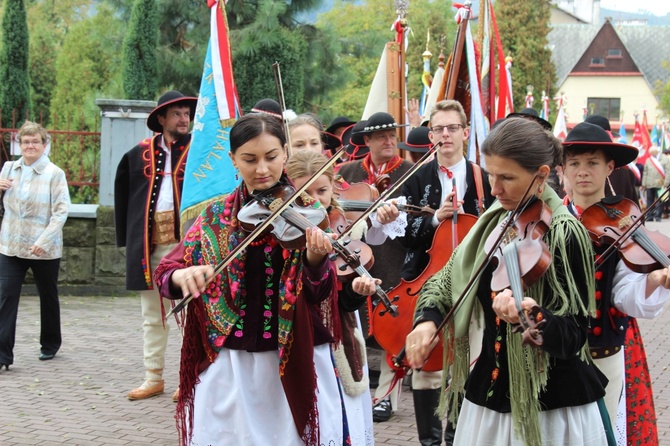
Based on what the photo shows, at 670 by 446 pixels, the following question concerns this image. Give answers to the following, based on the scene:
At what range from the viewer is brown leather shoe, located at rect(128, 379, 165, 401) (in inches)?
A: 268

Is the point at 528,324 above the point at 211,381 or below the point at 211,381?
above

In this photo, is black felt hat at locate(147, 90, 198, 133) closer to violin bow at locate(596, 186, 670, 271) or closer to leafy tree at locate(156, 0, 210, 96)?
violin bow at locate(596, 186, 670, 271)

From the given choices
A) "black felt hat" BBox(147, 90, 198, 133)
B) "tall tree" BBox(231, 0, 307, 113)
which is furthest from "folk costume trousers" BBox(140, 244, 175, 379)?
"tall tree" BBox(231, 0, 307, 113)

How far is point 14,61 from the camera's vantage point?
60.3 ft

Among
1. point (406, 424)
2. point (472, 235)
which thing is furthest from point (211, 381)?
point (406, 424)

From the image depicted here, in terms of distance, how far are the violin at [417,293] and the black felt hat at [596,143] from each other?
1.27m

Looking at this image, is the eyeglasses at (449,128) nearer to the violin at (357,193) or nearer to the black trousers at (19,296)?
the violin at (357,193)

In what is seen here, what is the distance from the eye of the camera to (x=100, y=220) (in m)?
11.7

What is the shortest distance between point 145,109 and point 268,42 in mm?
6014

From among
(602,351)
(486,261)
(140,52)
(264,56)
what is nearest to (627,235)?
(602,351)

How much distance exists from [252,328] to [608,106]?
69197mm

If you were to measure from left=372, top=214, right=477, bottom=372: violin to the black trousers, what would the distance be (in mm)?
3530

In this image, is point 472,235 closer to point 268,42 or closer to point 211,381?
point 211,381

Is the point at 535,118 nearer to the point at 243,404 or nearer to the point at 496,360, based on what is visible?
the point at 496,360
